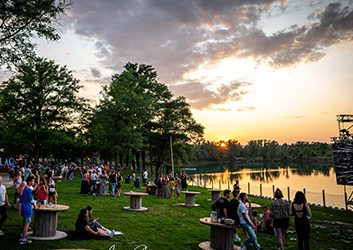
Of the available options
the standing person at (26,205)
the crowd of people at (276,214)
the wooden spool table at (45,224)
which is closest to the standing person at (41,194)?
the wooden spool table at (45,224)

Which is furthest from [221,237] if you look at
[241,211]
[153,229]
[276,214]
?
[153,229]

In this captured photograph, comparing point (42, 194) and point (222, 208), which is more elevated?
point (42, 194)

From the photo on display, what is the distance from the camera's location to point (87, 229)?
10922mm

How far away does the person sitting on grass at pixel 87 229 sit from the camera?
35.8ft

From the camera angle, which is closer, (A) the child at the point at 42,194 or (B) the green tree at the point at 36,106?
(A) the child at the point at 42,194

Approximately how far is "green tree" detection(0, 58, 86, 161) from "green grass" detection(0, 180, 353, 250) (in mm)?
15330

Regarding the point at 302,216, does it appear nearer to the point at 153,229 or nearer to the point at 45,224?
the point at 153,229

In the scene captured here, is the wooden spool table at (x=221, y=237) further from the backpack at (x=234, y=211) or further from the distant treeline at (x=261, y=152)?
the distant treeline at (x=261, y=152)

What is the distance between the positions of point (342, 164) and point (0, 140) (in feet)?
121

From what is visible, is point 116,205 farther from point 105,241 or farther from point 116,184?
point 105,241

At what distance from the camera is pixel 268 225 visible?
14.1m

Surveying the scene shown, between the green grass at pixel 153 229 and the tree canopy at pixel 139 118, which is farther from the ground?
the tree canopy at pixel 139 118

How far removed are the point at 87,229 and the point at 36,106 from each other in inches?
1056

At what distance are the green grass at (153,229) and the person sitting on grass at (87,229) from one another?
12.7 inches
